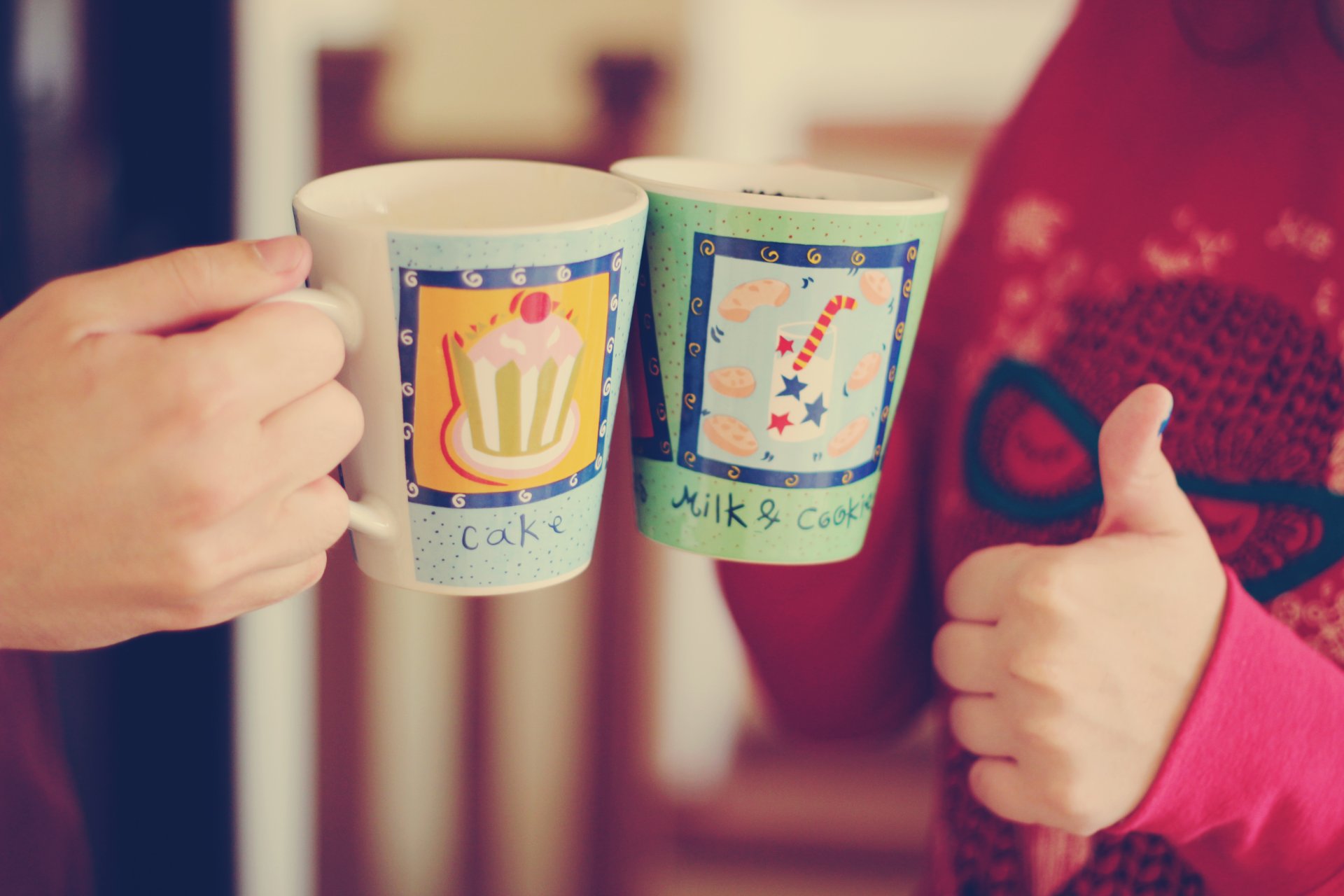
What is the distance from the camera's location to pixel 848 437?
541 mm

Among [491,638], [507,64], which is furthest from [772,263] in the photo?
[491,638]

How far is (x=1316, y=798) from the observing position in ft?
1.72

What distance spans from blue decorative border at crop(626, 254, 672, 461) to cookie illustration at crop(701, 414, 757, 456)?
1.1 inches

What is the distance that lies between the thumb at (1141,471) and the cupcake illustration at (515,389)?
27cm

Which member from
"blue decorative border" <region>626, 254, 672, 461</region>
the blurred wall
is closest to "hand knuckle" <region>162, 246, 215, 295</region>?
"blue decorative border" <region>626, 254, 672, 461</region>

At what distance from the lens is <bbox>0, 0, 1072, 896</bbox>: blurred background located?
825mm

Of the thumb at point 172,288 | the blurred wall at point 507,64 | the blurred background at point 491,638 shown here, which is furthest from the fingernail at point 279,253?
the blurred wall at point 507,64

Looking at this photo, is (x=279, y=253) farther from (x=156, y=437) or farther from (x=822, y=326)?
(x=822, y=326)

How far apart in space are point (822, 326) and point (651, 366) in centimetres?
10

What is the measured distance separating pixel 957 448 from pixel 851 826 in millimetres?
980

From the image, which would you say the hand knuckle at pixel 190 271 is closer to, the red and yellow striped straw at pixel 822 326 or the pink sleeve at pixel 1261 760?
the red and yellow striped straw at pixel 822 326

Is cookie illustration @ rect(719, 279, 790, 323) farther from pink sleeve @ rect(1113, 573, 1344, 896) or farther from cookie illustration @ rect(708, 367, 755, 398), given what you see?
pink sleeve @ rect(1113, 573, 1344, 896)

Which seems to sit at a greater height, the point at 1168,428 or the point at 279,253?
the point at 279,253

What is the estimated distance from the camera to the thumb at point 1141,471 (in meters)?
0.48
